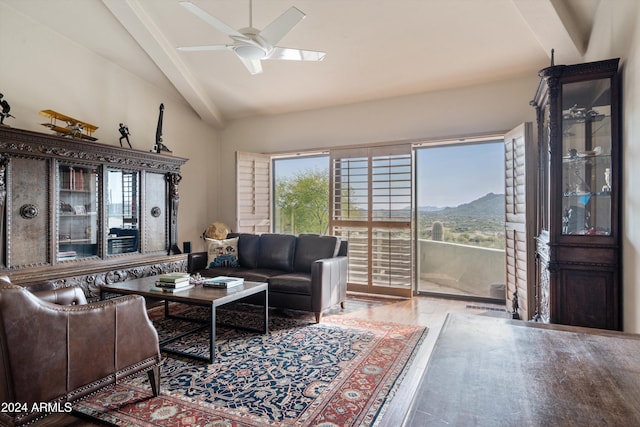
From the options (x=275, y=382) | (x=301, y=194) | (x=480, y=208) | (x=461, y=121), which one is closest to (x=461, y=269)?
(x=480, y=208)

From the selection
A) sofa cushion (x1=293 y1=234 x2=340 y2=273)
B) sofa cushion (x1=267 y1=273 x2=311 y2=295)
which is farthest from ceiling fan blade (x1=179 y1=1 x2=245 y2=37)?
sofa cushion (x1=293 y1=234 x2=340 y2=273)

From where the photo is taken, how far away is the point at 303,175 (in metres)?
5.69

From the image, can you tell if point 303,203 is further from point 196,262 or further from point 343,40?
point 343,40

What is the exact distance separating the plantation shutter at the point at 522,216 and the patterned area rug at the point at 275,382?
1.24m

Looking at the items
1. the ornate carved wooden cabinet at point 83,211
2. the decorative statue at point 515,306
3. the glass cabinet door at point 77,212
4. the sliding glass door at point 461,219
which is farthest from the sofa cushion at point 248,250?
the decorative statue at point 515,306

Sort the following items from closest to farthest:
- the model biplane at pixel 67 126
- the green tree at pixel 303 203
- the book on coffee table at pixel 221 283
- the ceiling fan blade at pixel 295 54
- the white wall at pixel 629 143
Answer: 1. the white wall at pixel 629 143
2. the ceiling fan blade at pixel 295 54
3. the book on coffee table at pixel 221 283
4. the model biplane at pixel 67 126
5. the green tree at pixel 303 203

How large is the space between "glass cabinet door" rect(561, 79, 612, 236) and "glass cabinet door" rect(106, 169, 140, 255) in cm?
440

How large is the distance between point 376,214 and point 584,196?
2.57m

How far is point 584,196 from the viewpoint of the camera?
2502 millimetres

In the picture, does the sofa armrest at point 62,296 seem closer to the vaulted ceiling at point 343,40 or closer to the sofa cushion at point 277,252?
the sofa cushion at point 277,252

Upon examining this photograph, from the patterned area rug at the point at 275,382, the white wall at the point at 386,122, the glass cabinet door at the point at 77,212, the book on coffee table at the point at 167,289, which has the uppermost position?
the white wall at the point at 386,122

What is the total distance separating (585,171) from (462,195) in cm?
224

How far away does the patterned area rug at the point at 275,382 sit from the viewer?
1938mm

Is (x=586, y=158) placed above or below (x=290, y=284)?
above
